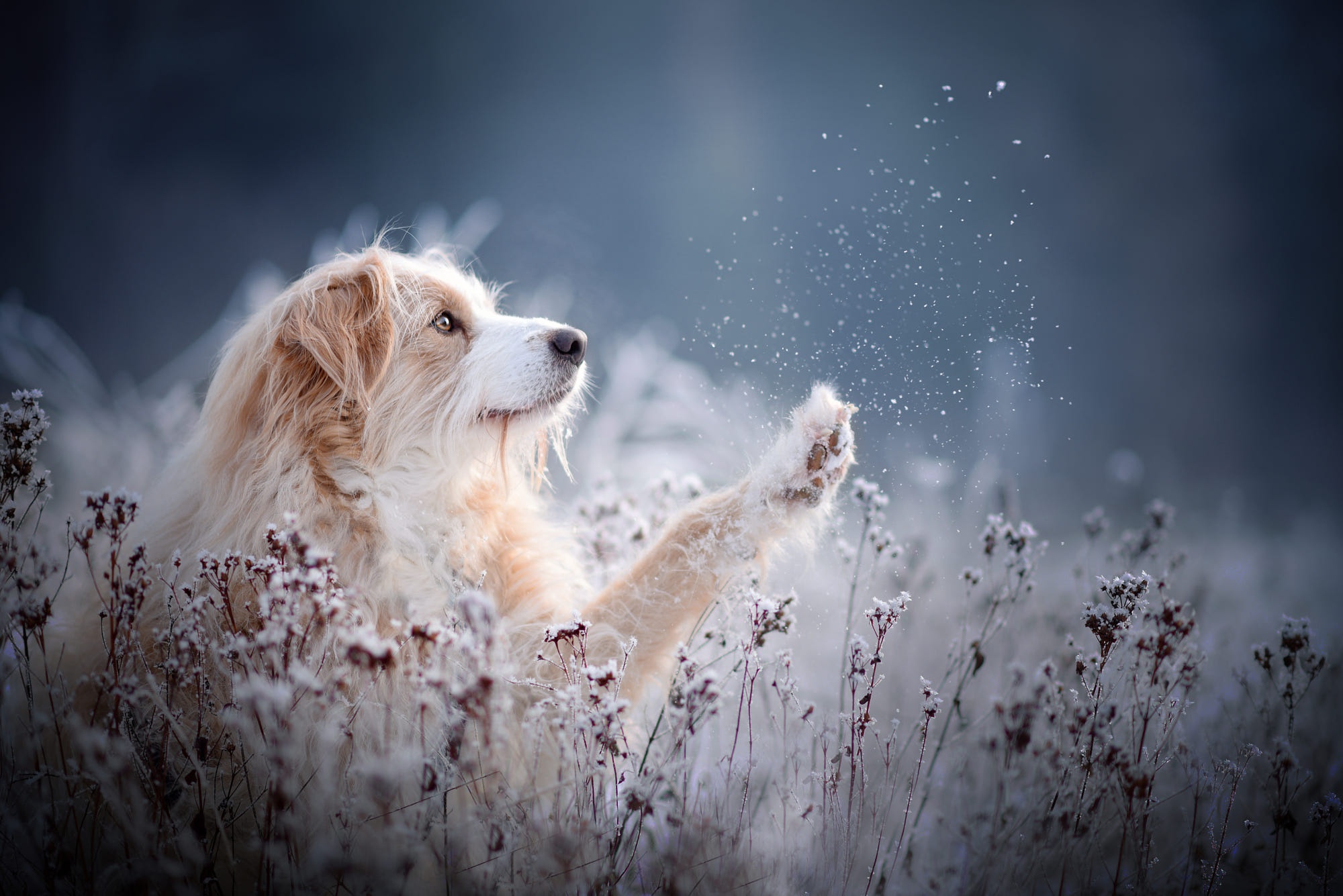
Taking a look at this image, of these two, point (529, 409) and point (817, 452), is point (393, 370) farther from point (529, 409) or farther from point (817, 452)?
point (817, 452)

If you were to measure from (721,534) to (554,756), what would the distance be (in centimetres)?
79

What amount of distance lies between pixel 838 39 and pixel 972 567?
400 cm

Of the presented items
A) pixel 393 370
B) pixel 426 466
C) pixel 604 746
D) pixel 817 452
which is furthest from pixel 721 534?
pixel 393 370

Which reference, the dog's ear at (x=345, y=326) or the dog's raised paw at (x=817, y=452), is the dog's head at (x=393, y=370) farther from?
the dog's raised paw at (x=817, y=452)

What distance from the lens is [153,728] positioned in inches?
56.3

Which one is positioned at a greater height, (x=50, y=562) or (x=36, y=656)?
(x=50, y=562)

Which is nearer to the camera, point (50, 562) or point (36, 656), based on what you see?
point (50, 562)

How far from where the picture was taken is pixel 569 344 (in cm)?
232

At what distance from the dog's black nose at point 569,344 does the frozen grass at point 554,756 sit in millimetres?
987

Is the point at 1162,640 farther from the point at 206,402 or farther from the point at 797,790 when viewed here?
the point at 206,402

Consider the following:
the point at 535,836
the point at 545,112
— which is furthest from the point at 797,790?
the point at 545,112

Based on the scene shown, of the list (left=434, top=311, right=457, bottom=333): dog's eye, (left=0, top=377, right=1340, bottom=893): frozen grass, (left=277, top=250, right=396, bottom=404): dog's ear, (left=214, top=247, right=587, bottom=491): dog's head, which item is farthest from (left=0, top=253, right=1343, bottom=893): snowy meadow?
(left=434, top=311, right=457, bottom=333): dog's eye

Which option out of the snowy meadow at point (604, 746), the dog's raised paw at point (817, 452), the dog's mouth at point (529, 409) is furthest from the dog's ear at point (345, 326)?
the dog's raised paw at point (817, 452)

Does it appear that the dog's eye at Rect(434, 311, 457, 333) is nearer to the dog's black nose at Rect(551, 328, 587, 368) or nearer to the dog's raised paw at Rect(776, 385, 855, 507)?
the dog's black nose at Rect(551, 328, 587, 368)
